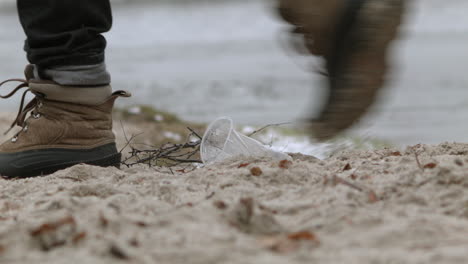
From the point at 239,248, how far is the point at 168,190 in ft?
2.22

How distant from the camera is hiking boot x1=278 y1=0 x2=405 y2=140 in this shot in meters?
1.79

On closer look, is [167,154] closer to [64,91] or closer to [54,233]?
[64,91]

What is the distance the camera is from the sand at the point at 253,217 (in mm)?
1317

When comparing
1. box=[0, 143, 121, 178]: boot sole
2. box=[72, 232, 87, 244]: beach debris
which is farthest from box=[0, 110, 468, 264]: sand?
box=[0, 143, 121, 178]: boot sole

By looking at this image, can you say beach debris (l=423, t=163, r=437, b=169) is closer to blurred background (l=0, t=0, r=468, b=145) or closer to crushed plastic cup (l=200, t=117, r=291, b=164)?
blurred background (l=0, t=0, r=468, b=145)

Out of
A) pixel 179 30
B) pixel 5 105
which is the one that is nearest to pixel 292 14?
pixel 5 105

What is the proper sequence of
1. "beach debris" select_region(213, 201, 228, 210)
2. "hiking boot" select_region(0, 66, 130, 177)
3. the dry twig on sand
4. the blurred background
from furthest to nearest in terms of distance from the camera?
the blurred background
the dry twig on sand
"hiking boot" select_region(0, 66, 130, 177)
"beach debris" select_region(213, 201, 228, 210)

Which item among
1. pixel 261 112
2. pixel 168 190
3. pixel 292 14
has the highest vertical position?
pixel 292 14

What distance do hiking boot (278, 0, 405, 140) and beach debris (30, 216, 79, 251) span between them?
2.89 feet

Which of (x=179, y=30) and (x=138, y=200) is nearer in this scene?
(x=138, y=200)

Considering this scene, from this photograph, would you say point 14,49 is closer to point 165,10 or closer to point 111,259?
point 165,10

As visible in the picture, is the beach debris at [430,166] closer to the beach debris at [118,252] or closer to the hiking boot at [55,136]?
the beach debris at [118,252]

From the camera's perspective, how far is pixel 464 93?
811 centimetres

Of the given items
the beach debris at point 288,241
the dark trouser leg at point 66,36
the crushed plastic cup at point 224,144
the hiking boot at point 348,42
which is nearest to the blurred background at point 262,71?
the hiking boot at point 348,42
